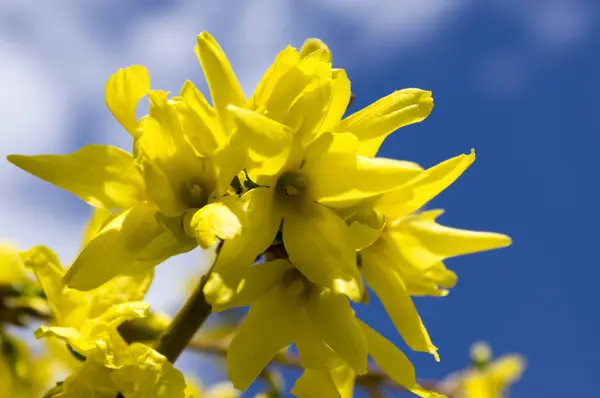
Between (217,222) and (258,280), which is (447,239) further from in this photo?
(217,222)

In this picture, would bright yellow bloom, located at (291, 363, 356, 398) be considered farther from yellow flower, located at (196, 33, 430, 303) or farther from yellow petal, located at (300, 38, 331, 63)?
yellow petal, located at (300, 38, 331, 63)

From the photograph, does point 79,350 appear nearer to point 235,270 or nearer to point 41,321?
point 235,270

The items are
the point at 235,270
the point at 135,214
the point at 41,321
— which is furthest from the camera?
the point at 41,321

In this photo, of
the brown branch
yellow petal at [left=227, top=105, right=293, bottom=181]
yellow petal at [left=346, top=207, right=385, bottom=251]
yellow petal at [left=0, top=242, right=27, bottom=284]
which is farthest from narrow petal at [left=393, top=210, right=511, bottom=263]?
yellow petal at [left=0, top=242, right=27, bottom=284]

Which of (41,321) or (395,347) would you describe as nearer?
(395,347)

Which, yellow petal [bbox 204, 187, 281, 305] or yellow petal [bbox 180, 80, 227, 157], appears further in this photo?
yellow petal [bbox 180, 80, 227, 157]

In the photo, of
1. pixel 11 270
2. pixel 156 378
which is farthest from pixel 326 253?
pixel 11 270

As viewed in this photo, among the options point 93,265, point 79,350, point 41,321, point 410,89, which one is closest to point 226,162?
point 93,265

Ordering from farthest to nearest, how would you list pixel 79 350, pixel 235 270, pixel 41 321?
pixel 41 321 < pixel 79 350 < pixel 235 270
